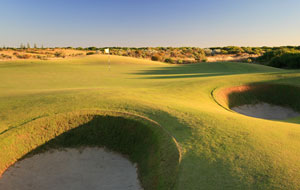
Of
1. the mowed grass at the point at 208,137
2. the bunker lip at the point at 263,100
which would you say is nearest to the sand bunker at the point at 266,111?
the bunker lip at the point at 263,100

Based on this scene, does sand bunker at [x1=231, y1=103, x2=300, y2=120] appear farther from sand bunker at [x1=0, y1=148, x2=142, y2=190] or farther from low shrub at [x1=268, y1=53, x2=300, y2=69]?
low shrub at [x1=268, y1=53, x2=300, y2=69]

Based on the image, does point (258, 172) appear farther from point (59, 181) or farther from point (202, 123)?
point (59, 181)

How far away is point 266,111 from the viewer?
16750mm

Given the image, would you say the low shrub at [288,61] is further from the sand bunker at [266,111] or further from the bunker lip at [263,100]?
the sand bunker at [266,111]

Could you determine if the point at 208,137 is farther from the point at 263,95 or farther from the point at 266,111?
the point at 263,95

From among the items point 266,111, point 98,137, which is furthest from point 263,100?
point 98,137

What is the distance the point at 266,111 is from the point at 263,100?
129 cm

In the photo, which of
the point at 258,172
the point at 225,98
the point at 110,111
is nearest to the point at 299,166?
the point at 258,172

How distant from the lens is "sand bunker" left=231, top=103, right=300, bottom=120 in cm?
1614

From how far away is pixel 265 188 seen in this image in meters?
5.00

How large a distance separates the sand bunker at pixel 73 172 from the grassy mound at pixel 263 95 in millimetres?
10733

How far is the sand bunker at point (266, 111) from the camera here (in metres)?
16.1

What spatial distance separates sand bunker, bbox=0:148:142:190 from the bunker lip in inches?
381

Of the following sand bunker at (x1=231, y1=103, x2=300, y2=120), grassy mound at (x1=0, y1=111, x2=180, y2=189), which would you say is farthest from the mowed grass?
sand bunker at (x1=231, y1=103, x2=300, y2=120)
